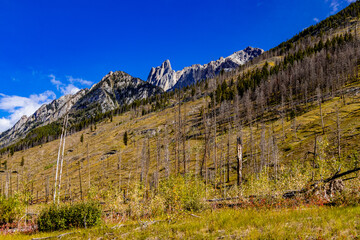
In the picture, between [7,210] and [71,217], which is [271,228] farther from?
[7,210]

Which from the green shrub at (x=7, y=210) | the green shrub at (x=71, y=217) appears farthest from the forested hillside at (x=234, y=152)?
the green shrub at (x=71, y=217)

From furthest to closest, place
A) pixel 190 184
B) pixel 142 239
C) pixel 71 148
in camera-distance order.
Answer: pixel 71 148
pixel 190 184
pixel 142 239

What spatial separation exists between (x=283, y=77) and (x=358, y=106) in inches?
2239

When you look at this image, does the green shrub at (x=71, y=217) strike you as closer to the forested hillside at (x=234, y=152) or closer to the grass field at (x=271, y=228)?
the forested hillside at (x=234, y=152)

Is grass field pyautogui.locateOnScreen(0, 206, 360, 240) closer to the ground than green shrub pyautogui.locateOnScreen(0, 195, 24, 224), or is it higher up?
higher up

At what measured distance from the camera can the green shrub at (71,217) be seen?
15.1 meters

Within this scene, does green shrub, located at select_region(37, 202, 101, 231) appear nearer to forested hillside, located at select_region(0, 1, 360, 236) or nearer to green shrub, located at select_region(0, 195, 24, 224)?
forested hillside, located at select_region(0, 1, 360, 236)

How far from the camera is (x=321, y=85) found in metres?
117

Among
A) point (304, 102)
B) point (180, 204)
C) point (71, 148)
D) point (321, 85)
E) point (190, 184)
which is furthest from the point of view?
point (71, 148)

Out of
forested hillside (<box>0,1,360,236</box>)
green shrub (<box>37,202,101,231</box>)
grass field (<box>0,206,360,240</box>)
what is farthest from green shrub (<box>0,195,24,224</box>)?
grass field (<box>0,206,360,240</box>)

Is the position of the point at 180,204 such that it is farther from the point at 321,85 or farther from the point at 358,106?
the point at 321,85

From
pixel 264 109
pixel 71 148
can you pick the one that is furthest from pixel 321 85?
pixel 71 148

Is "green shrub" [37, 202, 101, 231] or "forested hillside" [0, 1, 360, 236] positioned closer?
"green shrub" [37, 202, 101, 231]

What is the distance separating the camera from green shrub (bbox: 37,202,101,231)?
1509 cm
